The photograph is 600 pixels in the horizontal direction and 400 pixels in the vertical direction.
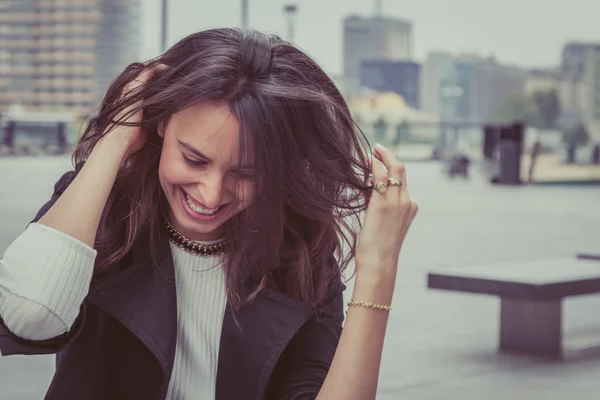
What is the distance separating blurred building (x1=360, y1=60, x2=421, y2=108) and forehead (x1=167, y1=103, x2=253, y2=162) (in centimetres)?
6868

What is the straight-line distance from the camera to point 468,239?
12102 mm

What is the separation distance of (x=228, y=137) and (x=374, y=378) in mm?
449

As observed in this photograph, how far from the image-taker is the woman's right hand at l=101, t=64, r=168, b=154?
2.07 metres

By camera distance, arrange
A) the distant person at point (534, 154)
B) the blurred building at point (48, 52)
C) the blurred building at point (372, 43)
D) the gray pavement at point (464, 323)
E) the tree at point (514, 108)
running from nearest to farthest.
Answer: the gray pavement at point (464, 323) < the distant person at point (534, 154) < the blurred building at point (48, 52) < the tree at point (514, 108) < the blurred building at point (372, 43)

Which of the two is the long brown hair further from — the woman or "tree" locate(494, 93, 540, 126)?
"tree" locate(494, 93, 540, 126)

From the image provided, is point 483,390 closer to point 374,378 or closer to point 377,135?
point 374,378

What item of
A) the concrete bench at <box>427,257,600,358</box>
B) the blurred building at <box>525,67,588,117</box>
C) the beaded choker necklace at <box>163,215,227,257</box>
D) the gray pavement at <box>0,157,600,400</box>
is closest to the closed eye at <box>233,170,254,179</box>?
the beaded choker necklace at <box>163,215,227,257</box>

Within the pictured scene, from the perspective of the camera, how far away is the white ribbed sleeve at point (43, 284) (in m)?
1.89

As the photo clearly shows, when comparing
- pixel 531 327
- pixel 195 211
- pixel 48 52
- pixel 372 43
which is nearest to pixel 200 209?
pixel 195 211

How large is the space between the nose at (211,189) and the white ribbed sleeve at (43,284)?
20cm

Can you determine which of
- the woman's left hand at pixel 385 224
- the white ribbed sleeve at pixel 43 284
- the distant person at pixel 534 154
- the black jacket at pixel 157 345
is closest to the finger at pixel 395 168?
the woman's left hand at pixel 385 224

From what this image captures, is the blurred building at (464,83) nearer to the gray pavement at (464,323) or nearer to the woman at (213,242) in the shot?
the gray pavement at (464,323)

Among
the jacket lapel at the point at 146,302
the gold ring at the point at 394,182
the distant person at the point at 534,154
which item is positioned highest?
the gold ring at the point at 394,182

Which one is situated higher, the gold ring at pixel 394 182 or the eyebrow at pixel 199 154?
the eyebrow at pixel 199 154
